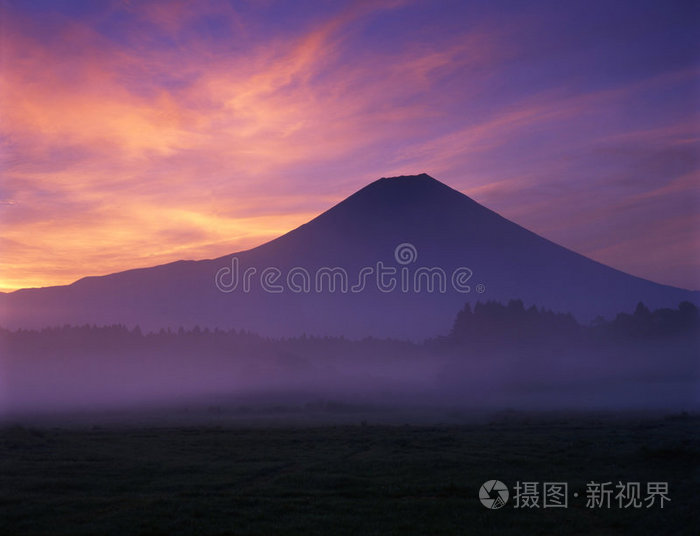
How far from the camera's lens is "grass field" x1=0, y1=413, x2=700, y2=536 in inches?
853

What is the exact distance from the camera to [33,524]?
2184 cm

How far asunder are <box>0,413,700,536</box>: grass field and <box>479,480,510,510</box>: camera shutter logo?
1.29 feet

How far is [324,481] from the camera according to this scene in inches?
1151

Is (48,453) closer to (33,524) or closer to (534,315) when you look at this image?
(33,524)

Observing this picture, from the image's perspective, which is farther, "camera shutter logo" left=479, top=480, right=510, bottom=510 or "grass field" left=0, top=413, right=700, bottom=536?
"camera shutter logo" left=479, top=480, right=510, bottom=510

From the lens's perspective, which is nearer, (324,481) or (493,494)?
(493,494)

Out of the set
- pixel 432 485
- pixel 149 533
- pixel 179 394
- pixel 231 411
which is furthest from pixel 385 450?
pixel 179 394

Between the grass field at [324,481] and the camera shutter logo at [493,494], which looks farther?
the camera shutter logo at [493,494]

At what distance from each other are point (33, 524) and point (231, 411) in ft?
302

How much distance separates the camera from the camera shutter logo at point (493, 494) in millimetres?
24808

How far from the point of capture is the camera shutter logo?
81.4ft

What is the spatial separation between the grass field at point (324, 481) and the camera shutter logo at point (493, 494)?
0.39m

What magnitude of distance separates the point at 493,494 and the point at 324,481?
7.59 metres

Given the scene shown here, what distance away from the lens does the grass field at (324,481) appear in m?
21.7
